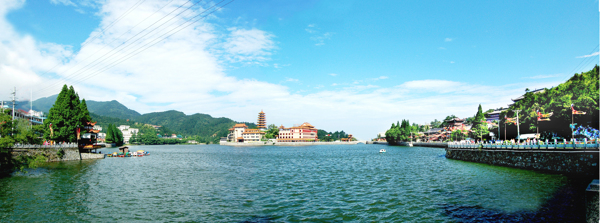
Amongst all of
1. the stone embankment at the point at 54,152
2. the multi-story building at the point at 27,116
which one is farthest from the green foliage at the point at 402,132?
the multi-story building at the point at 27,116

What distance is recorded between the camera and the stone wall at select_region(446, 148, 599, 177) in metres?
27.8


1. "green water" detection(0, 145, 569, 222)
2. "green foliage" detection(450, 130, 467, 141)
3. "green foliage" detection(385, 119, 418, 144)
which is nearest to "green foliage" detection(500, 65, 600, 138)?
"green water" detection(0, 145, 569, 222)

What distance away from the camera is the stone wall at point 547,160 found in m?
27.8

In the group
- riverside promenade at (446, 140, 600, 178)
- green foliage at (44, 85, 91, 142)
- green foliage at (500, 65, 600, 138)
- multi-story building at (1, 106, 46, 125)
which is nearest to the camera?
riverside promenade at (446, 140, 600, 178)

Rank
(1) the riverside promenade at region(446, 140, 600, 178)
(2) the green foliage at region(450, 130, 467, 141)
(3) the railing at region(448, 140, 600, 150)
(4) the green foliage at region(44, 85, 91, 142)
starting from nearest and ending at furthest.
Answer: (1) the riverside promenade at region(446, 140, 600, 178) < (3) the railing at region(448, 140, 600, 150) < (4) the green foliage at region(44, 85, 91, 142) < (2) the green foliage at region(450, 130, 467, 141)

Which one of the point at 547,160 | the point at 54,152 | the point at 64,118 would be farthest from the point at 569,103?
the point at 64,118

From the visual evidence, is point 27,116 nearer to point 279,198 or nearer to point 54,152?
point 54,152

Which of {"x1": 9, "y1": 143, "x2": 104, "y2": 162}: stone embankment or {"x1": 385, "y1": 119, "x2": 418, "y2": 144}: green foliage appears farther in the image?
{"x1": 385, "y1": 119, "x2": 418, "y2": 144}: green foliage

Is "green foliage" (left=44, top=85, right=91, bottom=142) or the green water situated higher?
"green foliage" (left=44, top=85, right=91, bottom=142)

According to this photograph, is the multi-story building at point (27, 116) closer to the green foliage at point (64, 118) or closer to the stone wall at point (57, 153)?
the green foliage at point (64, 118)

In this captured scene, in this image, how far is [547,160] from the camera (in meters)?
32.6

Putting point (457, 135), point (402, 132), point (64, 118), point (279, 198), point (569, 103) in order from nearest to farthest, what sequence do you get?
point (279, 198), point (569, 103), point (64, 118), point (457, 135), point (402, 132)

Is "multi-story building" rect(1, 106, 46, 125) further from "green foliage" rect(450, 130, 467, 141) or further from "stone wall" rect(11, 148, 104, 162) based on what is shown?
"green foliage" rect(450, 130, 467, 141)

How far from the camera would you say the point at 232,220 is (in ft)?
53.4
